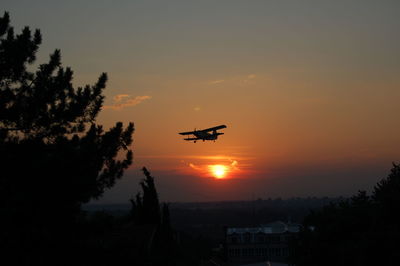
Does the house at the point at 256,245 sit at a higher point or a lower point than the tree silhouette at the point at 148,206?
lower

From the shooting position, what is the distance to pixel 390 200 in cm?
3312

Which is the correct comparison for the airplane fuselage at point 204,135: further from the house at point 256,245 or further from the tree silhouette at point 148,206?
the house at point 256,245

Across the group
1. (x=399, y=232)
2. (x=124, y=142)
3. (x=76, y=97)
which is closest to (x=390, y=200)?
(x=399, y=232)

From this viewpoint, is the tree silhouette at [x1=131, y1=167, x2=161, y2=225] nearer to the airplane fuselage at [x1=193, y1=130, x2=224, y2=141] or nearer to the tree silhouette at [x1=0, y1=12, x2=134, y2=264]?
the airplane fuselage at [x1=193, y1=130, x2=224, y2=141]

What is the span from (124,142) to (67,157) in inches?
152

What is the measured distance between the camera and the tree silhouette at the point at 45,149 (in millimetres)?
17453

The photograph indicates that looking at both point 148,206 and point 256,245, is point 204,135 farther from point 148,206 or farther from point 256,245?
point 256,245

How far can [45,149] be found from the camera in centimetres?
2030

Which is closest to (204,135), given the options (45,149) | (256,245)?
(45,149)

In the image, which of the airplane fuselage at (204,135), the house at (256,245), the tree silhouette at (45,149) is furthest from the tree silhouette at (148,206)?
the house at (256,245)

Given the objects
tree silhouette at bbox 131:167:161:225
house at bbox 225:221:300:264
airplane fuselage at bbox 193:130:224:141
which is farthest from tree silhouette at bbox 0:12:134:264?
house at bbox 225:221:300:264

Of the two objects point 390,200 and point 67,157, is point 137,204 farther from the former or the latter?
point 67,157

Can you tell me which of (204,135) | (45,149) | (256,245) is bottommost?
(256,245)

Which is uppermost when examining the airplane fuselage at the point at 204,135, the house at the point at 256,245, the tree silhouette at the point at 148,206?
the airplane fuselage at the point at 204,135
